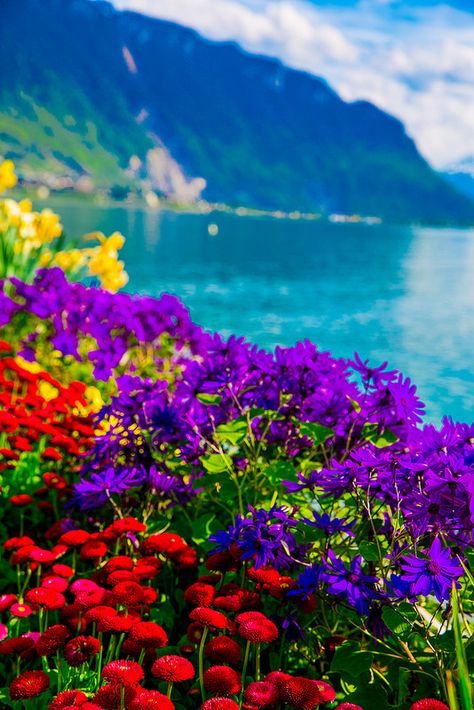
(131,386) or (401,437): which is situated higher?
(131,386)

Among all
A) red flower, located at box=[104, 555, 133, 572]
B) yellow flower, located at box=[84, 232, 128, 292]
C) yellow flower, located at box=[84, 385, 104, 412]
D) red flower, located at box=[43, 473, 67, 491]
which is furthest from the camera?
yellow flower, located at box=[84, 232, 128, 292]

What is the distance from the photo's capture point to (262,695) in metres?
1.55

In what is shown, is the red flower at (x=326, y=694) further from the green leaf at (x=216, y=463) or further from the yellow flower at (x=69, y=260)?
the yellow flower at (x=69, y=260)

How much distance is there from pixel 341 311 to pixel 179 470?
1105 cm

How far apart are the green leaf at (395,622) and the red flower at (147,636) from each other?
59cm

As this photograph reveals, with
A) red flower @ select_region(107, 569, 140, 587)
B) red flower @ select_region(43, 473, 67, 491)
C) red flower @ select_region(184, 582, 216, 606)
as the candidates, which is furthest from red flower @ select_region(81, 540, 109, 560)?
red flower @ select_region(43, 473, 67, 491)

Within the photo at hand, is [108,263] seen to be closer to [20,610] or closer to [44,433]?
[44,433]

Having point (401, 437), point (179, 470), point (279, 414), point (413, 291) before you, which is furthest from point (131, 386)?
point (413, 291)

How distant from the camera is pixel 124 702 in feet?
5.11

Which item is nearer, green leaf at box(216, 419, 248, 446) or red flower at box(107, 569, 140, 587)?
red flower at box(107, 569, 140, 587)

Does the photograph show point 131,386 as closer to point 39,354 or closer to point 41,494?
point 41,494

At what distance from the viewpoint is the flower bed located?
1.68 m

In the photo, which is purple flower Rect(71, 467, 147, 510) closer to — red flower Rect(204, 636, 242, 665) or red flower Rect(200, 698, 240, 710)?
red flower Rect(204, 636, 242, 665)

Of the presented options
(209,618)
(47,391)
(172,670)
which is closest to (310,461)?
(209,618)
